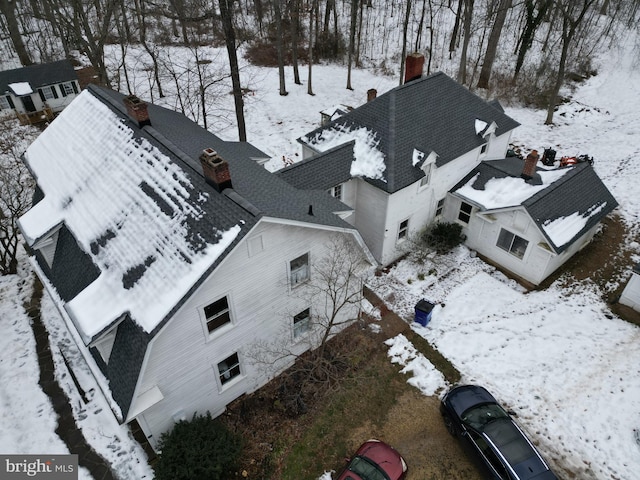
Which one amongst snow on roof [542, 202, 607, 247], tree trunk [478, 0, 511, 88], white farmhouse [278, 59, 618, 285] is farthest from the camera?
tree trunk [478, 0, 511, 88]

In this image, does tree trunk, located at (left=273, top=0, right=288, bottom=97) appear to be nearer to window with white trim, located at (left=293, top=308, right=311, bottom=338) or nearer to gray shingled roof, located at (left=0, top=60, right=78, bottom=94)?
gray shingled roof, located at (left=0, top=60, right=78, bottom=94)

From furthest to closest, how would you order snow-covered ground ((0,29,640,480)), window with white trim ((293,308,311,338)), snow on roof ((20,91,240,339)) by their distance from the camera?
window with white trim ((293,308,311,338)) < snow-covered ground ((0,29,640,480)) < snow on roof ((20,91,240,339))

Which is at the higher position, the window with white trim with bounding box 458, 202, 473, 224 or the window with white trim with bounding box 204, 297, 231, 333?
the window with white trim with bounding box 204, 297, 231, 333

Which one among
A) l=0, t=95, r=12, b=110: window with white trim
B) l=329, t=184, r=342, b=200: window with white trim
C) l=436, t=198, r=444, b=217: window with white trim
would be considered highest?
l=329, t=184, r=342, b=200: window with white trim

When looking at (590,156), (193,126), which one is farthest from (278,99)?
(590,156)

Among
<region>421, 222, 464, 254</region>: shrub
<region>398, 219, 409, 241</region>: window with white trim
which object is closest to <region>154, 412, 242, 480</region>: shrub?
<region>398, 219, 409, 241</region>: window with white trim

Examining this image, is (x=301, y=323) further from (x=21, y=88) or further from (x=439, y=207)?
(x=21, y=88)

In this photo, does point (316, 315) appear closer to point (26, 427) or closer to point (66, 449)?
point (66, 449)
